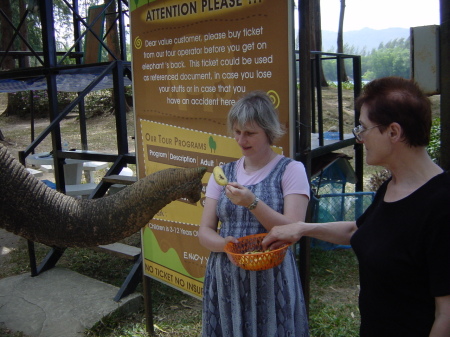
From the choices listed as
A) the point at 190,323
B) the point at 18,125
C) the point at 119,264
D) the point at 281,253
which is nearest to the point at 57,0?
the point at 18,125

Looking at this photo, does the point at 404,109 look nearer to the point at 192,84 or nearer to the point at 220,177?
the point at 220,177

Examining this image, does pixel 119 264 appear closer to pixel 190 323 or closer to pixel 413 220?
pixel 190 323

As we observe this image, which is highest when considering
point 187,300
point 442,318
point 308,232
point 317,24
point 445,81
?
point 317,24

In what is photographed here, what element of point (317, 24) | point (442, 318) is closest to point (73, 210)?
point (442, 318)

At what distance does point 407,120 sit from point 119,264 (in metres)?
4.95

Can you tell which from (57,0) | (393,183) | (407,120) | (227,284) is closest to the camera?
(407,120)

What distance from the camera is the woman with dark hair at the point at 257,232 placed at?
7.79 ft

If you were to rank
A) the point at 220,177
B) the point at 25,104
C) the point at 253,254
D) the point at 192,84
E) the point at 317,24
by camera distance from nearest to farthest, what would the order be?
the point at 253,254, the point at 220,177, the point at 192,84, the point at 317,24, the point at 25,104

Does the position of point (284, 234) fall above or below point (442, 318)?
above

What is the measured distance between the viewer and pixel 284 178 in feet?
7.91

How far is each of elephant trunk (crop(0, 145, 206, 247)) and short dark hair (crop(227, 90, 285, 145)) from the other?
0.47 meters

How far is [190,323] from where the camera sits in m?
4.31

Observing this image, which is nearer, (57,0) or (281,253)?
(281,253)

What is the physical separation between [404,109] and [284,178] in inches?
33.3
